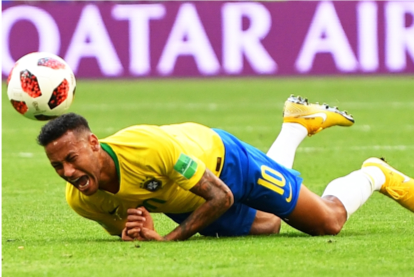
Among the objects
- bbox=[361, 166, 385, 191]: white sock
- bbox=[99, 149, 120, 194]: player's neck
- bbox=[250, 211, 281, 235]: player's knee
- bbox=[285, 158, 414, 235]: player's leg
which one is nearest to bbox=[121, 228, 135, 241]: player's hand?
bbox=[99, 149, 120, 194]: player's neck

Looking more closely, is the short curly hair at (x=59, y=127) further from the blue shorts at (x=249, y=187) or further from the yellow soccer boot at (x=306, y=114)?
the yellow soccer boot at (x=306, y=114)

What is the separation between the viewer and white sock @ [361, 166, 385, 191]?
7.31 m

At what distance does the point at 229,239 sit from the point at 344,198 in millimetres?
976

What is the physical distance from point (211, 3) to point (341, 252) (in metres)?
15.9

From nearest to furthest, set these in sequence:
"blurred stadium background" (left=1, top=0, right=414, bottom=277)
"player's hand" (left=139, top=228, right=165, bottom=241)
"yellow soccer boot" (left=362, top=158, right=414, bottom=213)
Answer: "player's hand" (left=139, top=228, right=165, bottom=241) → "yellow soccer boot" (left=362, top=158, right=414, bottom=213) → "blurred stadium background" (left=1, top=0, right=414, bottom=277)

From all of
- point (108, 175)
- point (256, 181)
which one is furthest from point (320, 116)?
point (108, 175)

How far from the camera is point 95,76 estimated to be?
2214cm

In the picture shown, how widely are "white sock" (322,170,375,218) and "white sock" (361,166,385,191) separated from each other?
0.11ft

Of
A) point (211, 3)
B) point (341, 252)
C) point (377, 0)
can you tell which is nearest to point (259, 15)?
point (211, 3)

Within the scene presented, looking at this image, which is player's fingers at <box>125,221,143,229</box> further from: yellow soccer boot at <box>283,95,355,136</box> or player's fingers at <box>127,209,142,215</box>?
yellow soccer boot at <box>283,95,355,136</box>

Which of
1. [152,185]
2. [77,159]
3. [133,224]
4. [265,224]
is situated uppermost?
[77,159]

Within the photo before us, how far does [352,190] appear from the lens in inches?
283

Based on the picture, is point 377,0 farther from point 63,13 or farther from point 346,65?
point 63,13

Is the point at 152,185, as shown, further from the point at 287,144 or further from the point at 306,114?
the point at 306,114
